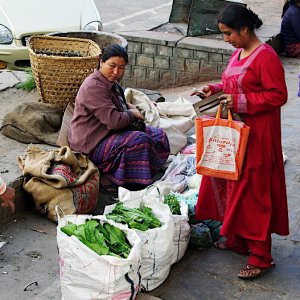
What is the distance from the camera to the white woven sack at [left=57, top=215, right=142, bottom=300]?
3.51 m

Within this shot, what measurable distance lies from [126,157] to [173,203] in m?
1.03

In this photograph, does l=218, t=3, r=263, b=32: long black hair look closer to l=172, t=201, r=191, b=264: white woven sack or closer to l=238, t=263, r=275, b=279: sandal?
l=172, t=201, r=191, b=264: white woven sack

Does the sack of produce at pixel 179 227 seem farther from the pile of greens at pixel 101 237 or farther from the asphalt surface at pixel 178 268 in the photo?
the pile of greens at pixel 101 237

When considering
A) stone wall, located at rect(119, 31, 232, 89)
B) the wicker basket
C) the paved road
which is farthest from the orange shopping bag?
the paved road

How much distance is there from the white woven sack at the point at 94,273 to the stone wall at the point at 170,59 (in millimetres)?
5160

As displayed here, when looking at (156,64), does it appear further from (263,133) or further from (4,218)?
(263,133)

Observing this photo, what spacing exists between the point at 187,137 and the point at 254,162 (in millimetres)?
2495

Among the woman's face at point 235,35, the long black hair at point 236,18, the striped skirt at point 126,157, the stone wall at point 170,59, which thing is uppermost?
the long black hair at point 236,18

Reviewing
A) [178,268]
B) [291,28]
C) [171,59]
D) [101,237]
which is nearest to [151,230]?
[101,237]

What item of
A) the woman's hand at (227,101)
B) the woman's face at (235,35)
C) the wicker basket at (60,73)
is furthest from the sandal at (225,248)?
the wicker basket at (60,73)

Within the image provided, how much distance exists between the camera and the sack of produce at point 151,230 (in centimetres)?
392

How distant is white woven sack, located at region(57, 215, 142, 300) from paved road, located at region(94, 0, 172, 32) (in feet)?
27.5

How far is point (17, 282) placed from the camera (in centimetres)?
417

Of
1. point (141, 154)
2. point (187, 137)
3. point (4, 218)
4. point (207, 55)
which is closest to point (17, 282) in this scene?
point (4, 218)
